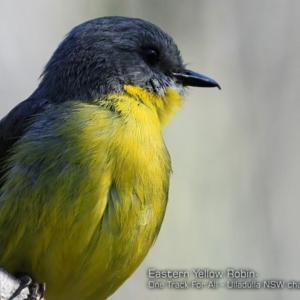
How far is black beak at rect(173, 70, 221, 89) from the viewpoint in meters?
5.30

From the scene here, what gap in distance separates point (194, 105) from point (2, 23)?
1710mm

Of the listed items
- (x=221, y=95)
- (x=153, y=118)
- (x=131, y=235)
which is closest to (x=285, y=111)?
(x=221, y=95)

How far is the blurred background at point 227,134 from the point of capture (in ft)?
20.8

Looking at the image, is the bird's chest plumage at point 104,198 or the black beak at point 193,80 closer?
the bird's chest plumage at point 104,198

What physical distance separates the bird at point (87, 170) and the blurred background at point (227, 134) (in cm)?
131

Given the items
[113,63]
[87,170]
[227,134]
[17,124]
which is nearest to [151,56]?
[113,63]

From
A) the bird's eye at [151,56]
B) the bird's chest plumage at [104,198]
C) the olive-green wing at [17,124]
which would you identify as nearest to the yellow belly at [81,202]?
the bird's chest plumage at [104,198]

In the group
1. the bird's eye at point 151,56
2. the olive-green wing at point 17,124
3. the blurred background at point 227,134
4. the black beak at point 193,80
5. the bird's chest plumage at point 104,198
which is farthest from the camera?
the blurred background at point 227,134

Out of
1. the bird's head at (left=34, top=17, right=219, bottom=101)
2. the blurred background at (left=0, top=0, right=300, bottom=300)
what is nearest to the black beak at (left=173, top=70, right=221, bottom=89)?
the bird's head at (left=34, top=17, right=219, bottom=101)

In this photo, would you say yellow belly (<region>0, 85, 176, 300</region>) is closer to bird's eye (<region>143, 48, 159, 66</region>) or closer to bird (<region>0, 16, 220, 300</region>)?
bird (<region>0, 16, 220, 300</region>)

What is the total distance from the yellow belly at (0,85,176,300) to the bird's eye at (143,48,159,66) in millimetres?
595

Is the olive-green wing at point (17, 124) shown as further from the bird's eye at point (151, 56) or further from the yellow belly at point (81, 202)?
the bird's eye at point (151, 56)

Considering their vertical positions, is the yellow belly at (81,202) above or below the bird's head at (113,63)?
below

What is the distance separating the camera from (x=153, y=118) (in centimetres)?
486
